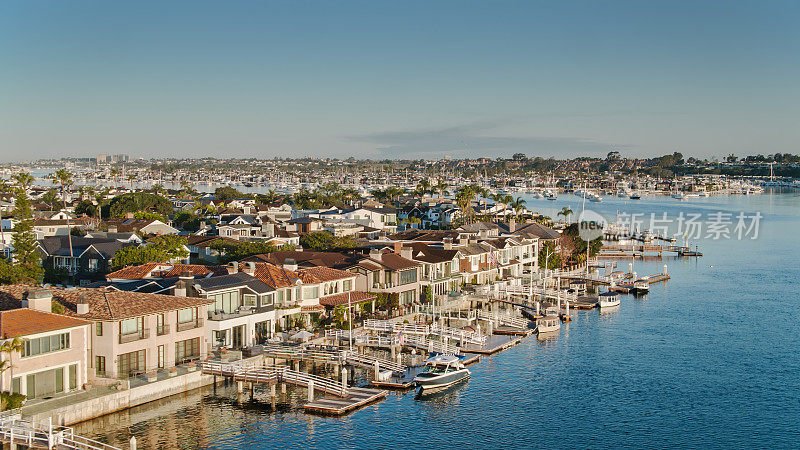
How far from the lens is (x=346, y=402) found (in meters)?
35.7

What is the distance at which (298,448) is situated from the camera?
31.0 metres

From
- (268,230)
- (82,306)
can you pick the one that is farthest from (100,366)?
(268,230)

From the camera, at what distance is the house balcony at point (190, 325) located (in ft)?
123

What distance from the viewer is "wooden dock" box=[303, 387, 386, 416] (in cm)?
3484

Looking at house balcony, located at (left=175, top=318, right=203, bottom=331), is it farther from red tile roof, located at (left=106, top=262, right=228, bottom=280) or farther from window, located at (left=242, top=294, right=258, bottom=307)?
red tile roof, located at (left=106, top=262, right=228, bottom=280)

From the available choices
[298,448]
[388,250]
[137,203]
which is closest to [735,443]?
[298,448]

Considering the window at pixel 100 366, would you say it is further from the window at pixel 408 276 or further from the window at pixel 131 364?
the window at pixel 408 276

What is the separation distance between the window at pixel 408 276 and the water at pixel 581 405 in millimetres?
10766

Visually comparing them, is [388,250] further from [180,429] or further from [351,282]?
[180,429]

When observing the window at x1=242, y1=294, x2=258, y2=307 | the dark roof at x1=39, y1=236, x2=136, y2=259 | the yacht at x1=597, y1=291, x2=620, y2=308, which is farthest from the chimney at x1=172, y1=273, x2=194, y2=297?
the yacht at x1=597, y1=291, x2=620, y2=308

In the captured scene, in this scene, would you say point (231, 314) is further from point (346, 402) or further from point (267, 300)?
point (346, 402)

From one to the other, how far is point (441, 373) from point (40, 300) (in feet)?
63.1

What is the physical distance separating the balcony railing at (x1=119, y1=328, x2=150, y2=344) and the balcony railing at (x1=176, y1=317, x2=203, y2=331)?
1924mm

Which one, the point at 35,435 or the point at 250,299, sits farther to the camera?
the point at 250,299
